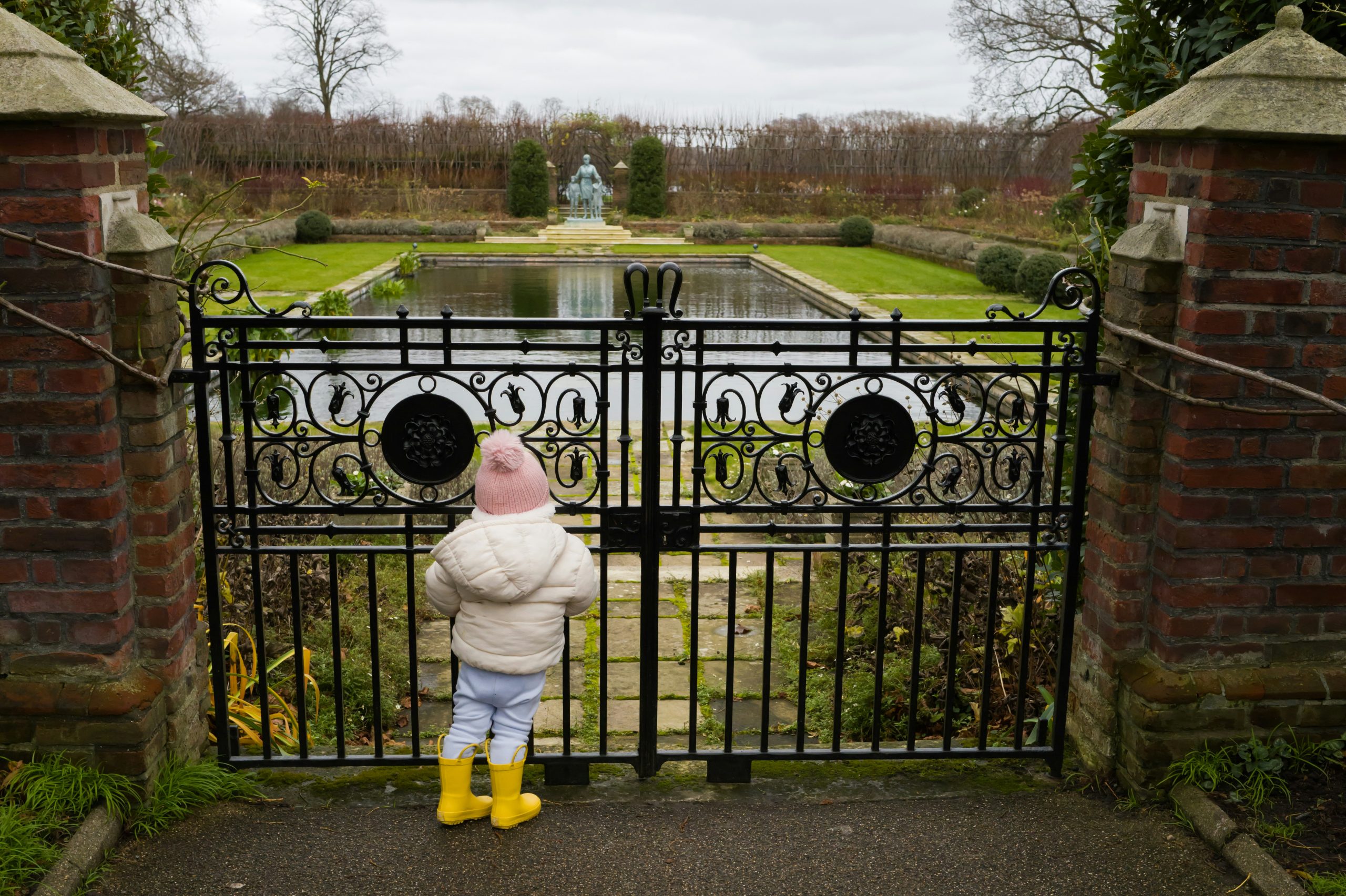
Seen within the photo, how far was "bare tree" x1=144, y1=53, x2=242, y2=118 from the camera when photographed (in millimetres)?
24078

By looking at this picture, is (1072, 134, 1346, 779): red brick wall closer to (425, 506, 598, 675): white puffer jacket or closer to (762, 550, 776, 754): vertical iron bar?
(762, 550, 776, 754): vertical iron bar

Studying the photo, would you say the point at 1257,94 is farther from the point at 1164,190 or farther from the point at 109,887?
the point at 109,887

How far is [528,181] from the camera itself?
28.8 metres

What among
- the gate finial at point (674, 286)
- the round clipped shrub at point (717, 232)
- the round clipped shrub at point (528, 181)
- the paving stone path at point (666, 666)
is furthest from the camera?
the round clipped shrub at point (528, 181)

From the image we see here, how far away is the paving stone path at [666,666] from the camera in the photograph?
12.1 ft

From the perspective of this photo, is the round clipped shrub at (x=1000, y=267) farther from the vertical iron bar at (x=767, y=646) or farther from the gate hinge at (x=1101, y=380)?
the vertical iron bar at (x=767, y=646)

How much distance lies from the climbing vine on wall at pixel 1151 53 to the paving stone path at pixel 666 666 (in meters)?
1.57

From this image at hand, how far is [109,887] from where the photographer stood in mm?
2463

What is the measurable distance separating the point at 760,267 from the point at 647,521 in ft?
59.4

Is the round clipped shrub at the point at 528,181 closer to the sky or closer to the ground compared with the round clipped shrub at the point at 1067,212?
closer to the sky

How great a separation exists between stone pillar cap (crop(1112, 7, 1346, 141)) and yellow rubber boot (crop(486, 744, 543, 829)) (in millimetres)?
2231

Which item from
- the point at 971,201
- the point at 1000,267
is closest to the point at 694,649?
the point at 1000,267

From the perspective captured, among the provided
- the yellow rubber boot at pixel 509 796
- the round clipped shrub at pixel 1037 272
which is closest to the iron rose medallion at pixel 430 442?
the yellow rubber boot at pixel 509 796

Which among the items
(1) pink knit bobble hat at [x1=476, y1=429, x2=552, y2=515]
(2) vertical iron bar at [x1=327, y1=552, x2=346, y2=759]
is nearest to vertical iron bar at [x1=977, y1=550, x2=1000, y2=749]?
(1) pink knit bobble hat at [x1=476, y1=429, x2=552, y2=515]
